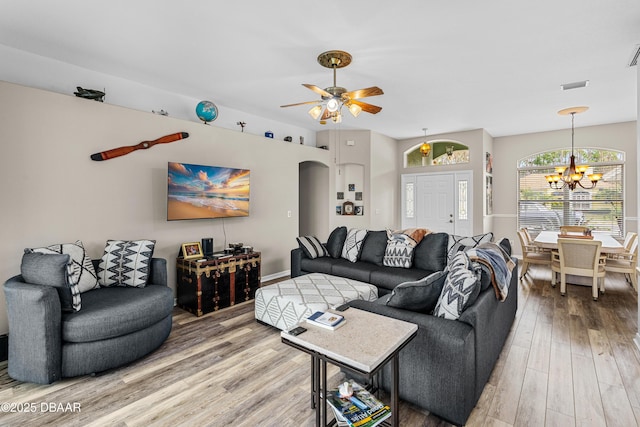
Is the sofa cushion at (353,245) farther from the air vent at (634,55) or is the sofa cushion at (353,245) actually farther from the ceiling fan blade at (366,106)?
the air vent at (634,55)

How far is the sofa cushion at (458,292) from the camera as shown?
6.43 ft

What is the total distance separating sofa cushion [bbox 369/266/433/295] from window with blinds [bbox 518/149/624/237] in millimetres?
4597

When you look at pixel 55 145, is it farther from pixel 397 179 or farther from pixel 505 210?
pixel 505 210

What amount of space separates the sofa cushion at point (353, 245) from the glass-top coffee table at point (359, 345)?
2.60 m

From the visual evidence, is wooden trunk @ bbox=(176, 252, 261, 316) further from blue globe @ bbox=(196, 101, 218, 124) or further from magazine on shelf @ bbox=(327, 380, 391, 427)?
magazine on shelf @ bbox=(327, 380, 391, 427)

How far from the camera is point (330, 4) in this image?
7.72 ft

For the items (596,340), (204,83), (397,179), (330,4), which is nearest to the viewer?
(330,4)

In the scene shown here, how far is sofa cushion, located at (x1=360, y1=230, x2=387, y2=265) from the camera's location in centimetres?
430

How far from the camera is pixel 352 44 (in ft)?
9.64

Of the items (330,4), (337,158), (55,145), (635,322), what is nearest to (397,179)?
(337,158)

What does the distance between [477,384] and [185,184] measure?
11.8 feet

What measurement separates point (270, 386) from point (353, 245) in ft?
8.32

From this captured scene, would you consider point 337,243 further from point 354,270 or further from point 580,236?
point 580,236

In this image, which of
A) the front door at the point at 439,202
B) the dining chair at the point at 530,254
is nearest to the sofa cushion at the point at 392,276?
the dining chair at the point at 530,254
